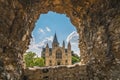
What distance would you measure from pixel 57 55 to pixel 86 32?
7367cm

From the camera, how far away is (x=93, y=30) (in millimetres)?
11602

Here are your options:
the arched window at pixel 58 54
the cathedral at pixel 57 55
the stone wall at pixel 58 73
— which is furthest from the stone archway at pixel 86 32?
the arched window at pixel 58 54

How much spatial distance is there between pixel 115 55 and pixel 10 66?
4000 mm

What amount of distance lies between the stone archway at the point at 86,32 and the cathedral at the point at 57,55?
68098 millimetres

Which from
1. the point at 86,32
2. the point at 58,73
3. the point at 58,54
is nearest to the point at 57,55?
the point at 58,54

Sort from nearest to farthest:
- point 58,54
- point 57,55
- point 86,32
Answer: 1. point 86,32
2. point 57,55
3. point 58,54

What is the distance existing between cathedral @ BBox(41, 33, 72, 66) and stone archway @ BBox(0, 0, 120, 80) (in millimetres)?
68098

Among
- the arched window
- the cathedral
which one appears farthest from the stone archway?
the arched window

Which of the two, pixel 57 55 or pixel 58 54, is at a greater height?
pixel 58 54

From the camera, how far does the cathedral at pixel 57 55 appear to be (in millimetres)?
82438

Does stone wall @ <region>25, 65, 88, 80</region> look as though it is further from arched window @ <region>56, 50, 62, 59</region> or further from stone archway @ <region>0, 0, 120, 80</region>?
arched window @ <region>56, 50, 62, 59</region>

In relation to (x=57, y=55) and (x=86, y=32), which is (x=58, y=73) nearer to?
(x=86, y=32)

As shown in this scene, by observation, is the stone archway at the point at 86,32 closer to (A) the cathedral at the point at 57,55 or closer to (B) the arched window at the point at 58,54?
(A) the cathedral at the point at 57,55

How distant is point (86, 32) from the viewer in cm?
1237
